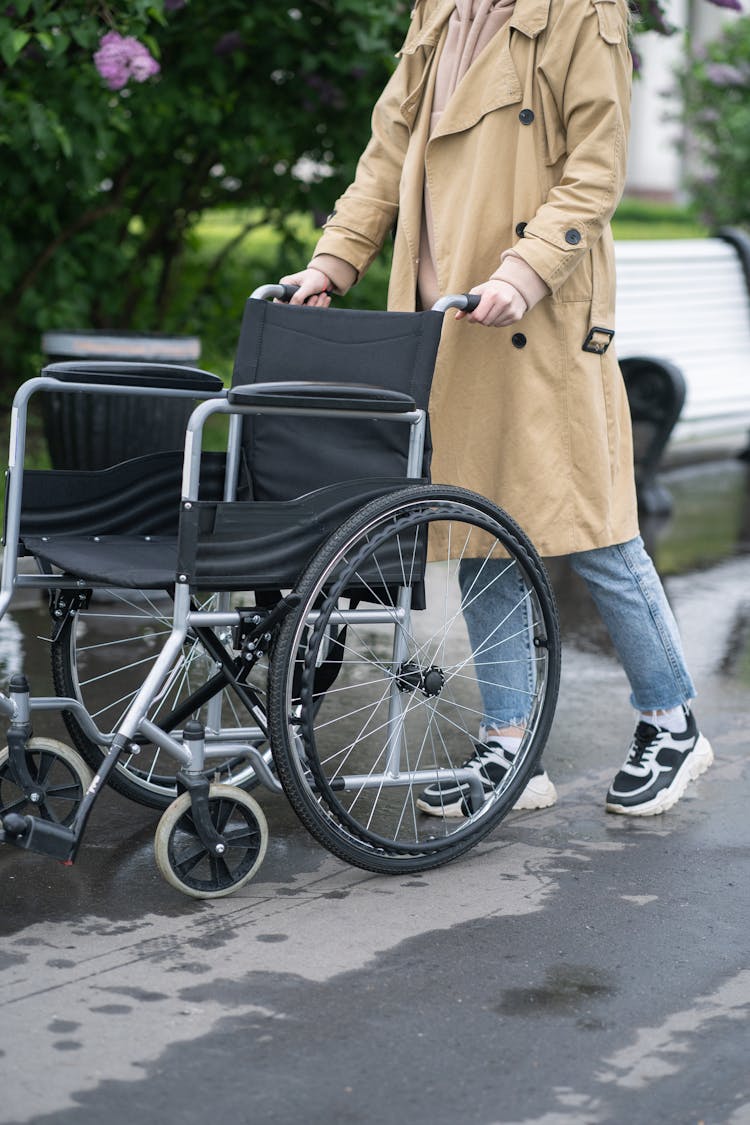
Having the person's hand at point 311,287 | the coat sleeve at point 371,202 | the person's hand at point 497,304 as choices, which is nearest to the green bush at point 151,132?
the coat sleeve at point 371,202

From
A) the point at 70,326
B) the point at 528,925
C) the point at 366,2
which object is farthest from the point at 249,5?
the point at 528,925

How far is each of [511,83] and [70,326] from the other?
15.0 ft

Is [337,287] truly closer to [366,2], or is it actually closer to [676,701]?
[676,701]

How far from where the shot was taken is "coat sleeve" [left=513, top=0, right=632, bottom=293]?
136 inches

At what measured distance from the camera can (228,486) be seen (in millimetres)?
3615

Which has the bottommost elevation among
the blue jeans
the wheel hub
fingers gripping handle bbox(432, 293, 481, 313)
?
the wheel hub

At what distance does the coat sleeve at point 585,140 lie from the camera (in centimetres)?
345

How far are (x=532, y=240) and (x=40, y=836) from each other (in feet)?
4.92

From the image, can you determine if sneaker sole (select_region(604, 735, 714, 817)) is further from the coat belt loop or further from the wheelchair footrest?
the wheelchair footrest

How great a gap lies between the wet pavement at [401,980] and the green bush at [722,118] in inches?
363

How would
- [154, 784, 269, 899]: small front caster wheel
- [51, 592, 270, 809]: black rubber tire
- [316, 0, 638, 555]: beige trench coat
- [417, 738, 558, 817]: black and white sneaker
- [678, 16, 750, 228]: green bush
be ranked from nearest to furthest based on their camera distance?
[154, 784, 269, 899]: small front caster wheel, [316, 0, 638, 555]: beige trench coat, [51, 592, 270, 809]: black rubber tire, [417, 738, 558, 817]: black and white sneaker, [678, 16, 750, 228]: green bush

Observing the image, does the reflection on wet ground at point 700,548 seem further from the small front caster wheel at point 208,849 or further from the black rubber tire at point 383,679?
the small front caster wheel at point 208,849

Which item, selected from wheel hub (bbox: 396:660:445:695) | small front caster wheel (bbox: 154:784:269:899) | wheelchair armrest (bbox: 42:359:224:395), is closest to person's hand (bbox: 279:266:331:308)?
wheelchair armrest (bbox: 42:359:224:395)

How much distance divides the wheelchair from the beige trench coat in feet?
0.62
